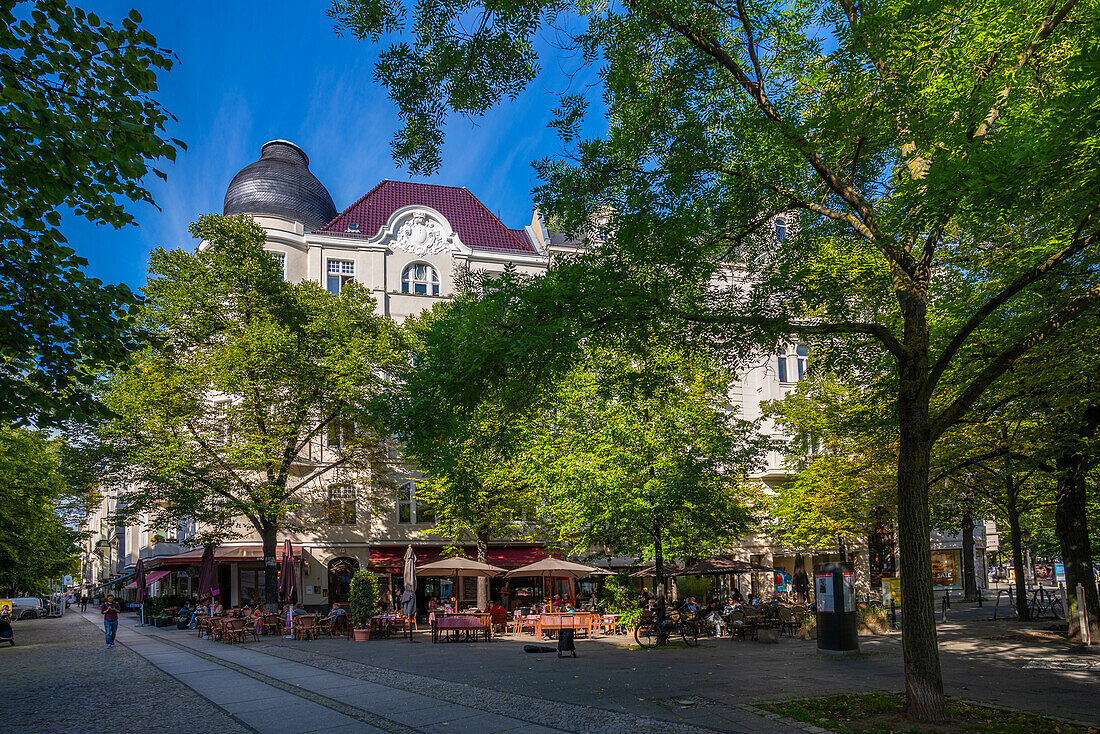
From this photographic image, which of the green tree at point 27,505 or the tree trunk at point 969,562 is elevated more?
the green tree at point 27,505

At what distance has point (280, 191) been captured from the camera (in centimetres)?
3984

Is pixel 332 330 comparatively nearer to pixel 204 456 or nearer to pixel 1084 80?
pixel 204 456

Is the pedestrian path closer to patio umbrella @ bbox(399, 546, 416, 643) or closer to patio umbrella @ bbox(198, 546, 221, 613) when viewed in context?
patio umbrella @ bbox(399, 546, 416, 643)

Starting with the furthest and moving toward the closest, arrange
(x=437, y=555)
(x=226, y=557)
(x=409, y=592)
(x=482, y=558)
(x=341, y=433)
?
(x=437, y=555), (x=341, y=433), (x=226, y=557), (x=482, y=558), (x=409, y=592)

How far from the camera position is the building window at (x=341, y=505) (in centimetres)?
3353

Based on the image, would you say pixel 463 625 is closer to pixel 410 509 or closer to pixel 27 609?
pixel 410 509

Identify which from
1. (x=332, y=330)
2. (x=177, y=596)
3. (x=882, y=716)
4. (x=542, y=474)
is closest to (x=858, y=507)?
(x=542, y=474)

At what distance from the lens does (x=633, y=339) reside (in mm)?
11289

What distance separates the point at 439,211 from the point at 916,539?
3619 cm

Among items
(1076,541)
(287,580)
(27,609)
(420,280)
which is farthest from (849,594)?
(27,609)

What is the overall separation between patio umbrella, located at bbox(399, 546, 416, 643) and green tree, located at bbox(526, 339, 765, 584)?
18.7ft

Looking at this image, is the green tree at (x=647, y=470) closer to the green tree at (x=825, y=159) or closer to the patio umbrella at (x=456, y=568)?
the patio umbrella at (x=456, y=568)

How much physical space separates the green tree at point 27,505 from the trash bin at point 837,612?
26.2m

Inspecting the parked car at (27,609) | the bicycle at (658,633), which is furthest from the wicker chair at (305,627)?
the parked car at (27,609)
